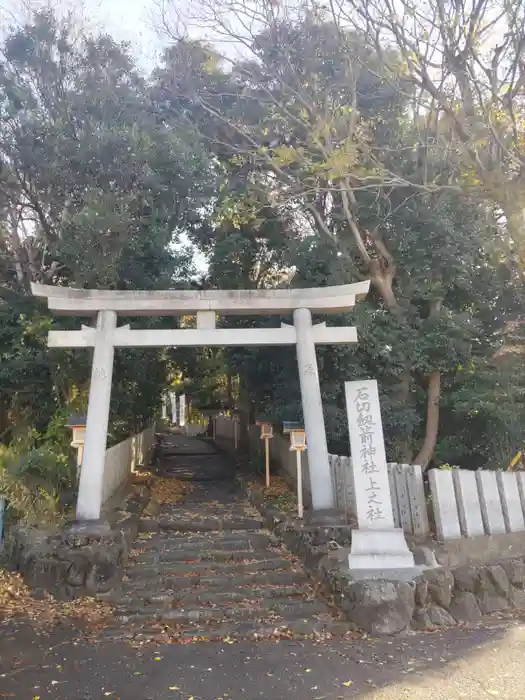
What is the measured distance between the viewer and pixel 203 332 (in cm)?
1003

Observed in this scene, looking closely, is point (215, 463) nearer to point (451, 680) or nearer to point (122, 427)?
point (122, 427)

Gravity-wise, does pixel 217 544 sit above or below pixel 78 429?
below

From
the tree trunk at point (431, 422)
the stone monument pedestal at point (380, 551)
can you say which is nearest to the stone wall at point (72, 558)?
the stone monument pedestal at point (380, 551)

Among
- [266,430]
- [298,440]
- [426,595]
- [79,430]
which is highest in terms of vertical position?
[266,430]

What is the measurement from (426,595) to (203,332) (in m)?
5.62

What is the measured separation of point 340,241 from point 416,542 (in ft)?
29.5

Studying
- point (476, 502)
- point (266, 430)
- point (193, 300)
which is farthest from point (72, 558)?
point (266, 430)

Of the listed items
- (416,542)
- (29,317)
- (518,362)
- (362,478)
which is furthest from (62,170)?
(518,362)

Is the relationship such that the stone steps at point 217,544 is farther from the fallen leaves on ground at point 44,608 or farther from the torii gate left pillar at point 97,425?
the fallen leaves on ground at point 44,608

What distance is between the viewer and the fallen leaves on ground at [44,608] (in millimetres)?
6680

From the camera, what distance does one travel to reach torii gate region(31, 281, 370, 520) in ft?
30.5

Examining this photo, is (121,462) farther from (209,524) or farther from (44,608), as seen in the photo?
(44,608)

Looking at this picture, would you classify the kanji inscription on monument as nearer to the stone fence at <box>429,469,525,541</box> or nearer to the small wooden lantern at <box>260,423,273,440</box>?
the stone fence at <box>429,469,525,541</box>

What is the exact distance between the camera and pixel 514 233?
585 cm
